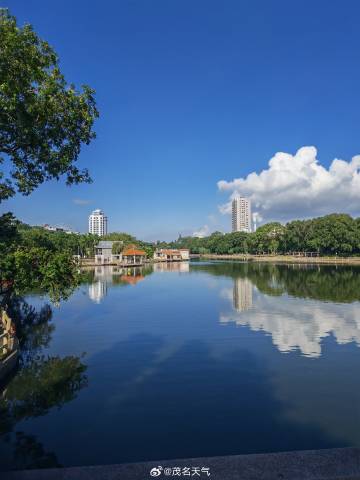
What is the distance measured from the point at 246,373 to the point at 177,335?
7.14 metres

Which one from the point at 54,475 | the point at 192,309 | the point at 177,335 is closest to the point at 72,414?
the point at 54,475

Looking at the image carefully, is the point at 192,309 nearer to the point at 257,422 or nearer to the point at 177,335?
the point at 177,335

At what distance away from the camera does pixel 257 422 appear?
10344 millimetres

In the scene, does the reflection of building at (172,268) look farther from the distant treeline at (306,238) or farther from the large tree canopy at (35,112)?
the large tree canopy at (35,112)

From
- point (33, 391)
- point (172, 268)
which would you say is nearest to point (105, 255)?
point (172, 268)

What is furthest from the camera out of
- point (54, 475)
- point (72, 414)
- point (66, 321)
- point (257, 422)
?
point (66, 321)

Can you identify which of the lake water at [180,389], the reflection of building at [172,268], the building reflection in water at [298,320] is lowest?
the lake water at [180,389]

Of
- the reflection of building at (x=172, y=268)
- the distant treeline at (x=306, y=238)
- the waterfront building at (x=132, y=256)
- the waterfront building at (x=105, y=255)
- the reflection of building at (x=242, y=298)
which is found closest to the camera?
the reflection of building at (x=242, y=298)

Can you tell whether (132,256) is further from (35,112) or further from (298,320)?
(35,112)

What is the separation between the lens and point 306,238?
352 ft

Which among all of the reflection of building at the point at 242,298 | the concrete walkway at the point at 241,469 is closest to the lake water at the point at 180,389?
the concrete walkway at the point at 241,469

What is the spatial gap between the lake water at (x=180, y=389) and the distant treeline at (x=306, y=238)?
76740mm

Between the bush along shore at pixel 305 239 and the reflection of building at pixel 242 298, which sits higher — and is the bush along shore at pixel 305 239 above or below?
above

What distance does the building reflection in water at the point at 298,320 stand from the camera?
18.8m
